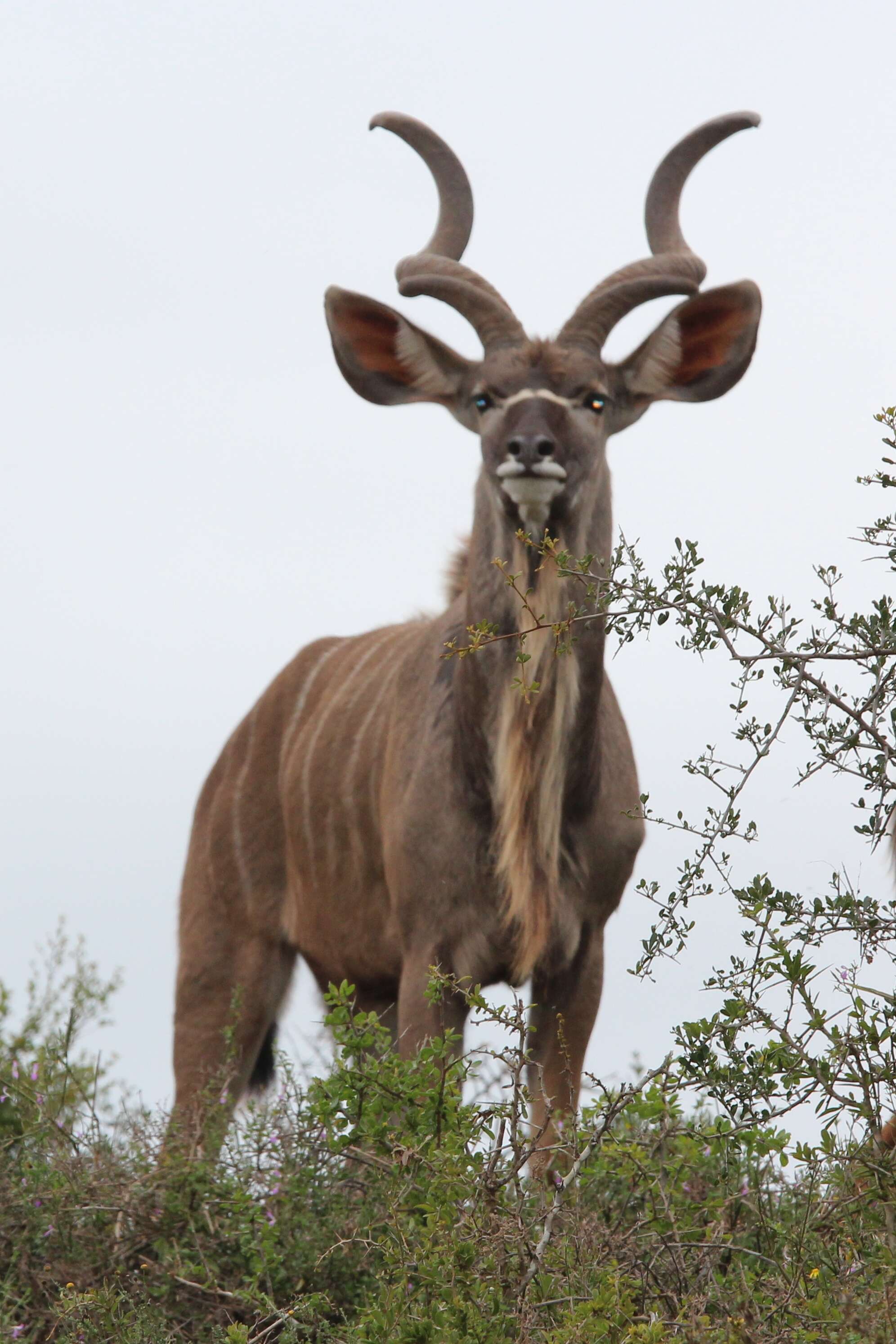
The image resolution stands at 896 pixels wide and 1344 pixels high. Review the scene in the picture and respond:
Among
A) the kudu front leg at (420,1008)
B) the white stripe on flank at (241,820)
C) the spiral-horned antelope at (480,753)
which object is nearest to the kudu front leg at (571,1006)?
the spiral-horned antelope at (480,753)

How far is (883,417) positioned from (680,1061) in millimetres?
1018

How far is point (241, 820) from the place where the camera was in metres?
6.12

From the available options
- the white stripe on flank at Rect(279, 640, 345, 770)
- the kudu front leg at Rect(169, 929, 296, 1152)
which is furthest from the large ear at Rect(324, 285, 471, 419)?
the kudu front leg at Rect(169, 929, 296, 1152)

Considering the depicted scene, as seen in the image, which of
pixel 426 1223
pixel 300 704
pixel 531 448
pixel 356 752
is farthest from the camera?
pixel 300 704

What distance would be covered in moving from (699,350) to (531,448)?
966mm

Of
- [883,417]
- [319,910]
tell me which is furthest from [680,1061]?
[319,910]

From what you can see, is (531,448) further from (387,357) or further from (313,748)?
(313,748)

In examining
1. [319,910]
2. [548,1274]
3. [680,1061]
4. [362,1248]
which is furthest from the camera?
[319,910]

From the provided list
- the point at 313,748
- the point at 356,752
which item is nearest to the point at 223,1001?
the point at 313,748

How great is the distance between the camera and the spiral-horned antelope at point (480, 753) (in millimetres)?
4617

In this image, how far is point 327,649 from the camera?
655 cm

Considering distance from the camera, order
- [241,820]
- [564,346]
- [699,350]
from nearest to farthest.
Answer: [564,346]
[699,350]
[241,820]

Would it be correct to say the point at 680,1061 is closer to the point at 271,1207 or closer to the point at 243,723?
the point at 271,1207

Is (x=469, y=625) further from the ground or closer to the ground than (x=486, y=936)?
further from the ground
